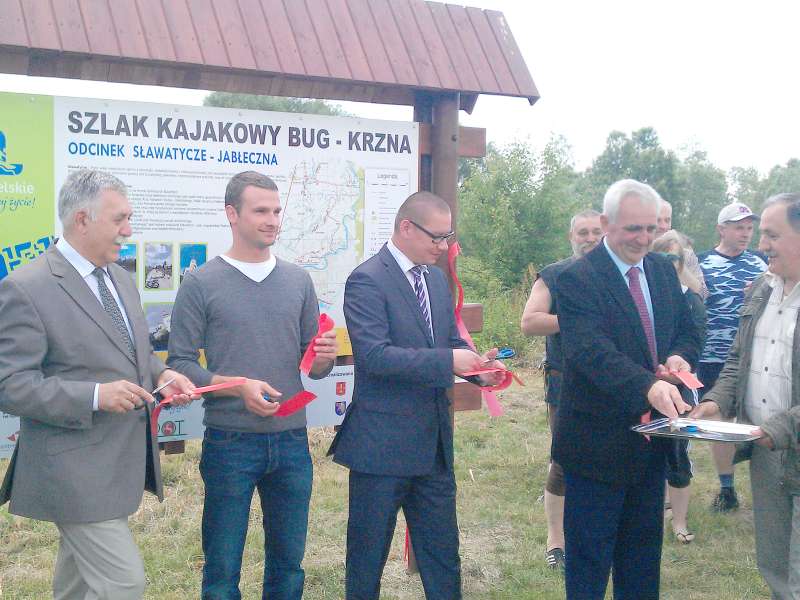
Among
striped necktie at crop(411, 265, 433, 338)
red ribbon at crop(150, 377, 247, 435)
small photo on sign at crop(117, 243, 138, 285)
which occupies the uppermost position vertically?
small photo on sign at crop(117, 243, 138, 285)

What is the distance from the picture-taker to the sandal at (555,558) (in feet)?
15.8

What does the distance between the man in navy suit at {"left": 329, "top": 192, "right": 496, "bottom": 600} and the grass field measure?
3.80ft

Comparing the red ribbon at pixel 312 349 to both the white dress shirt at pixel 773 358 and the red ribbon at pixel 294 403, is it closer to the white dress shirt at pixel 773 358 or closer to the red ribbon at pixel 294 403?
the red ribbon at pixel 294 403

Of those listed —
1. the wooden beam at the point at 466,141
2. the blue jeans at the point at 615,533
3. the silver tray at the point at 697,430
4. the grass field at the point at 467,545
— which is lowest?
the grass field at the point at 467,545

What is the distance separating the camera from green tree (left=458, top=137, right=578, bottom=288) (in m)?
18.6

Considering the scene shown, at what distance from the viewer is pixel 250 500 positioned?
338 centimetres

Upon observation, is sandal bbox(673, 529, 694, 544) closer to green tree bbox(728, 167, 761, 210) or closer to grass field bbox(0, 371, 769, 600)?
grass field bbox(0, 371, 769, 600)

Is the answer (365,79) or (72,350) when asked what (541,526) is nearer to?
(365,79)

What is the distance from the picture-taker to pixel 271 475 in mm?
3418

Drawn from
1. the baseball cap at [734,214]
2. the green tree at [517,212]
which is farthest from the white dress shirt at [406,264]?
the green tree at [517,212]

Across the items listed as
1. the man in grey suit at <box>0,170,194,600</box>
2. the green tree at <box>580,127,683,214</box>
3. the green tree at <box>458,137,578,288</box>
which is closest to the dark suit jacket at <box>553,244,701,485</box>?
the man in grey suit at <box>0,170,194,600</box>

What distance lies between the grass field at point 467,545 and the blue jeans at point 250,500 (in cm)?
104

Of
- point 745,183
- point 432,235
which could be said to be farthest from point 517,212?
point 745,183

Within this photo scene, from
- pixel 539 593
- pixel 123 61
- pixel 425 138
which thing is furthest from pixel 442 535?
pixel 123 61
